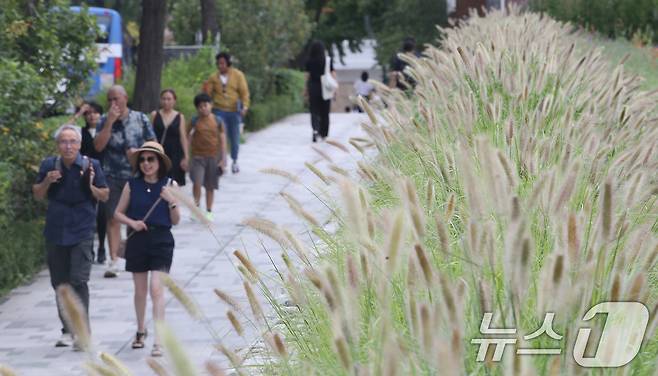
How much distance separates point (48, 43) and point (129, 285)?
315cm

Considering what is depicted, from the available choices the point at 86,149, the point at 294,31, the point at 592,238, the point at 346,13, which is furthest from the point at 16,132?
the point at 346,13

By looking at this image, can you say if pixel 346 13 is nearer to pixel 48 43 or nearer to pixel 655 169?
pixel 48 43

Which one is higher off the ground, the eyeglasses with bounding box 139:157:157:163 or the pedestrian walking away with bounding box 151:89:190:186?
the eyeglasses with bounding box 139:157:157:163

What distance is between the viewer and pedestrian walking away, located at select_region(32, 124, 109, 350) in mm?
9734

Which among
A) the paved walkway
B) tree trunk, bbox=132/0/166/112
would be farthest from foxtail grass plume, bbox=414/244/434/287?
tree trunk, bbox=132/0/166/112

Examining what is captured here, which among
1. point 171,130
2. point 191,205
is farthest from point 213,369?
point 171,130

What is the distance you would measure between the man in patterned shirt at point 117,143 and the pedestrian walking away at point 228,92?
759 centimetres

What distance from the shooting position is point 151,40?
2017 cm

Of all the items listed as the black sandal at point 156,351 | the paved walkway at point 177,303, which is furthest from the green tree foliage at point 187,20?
the black sandal at point 156,351

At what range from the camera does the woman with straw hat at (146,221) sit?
31.7 feet

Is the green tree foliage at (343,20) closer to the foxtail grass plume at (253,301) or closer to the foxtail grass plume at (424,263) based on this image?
the foxtail grass plume at (253,301)

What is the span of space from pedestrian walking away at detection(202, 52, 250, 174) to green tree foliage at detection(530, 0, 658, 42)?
8550mm

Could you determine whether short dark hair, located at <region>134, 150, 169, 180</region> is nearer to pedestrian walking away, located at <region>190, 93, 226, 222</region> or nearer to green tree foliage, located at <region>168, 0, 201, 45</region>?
pedestrian walking away, located at <region>190, 93, 226, 222</region>

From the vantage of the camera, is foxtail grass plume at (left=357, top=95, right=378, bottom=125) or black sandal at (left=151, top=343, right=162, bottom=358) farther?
black sandal at (left=151, top=343, right=162, bottom=358)
